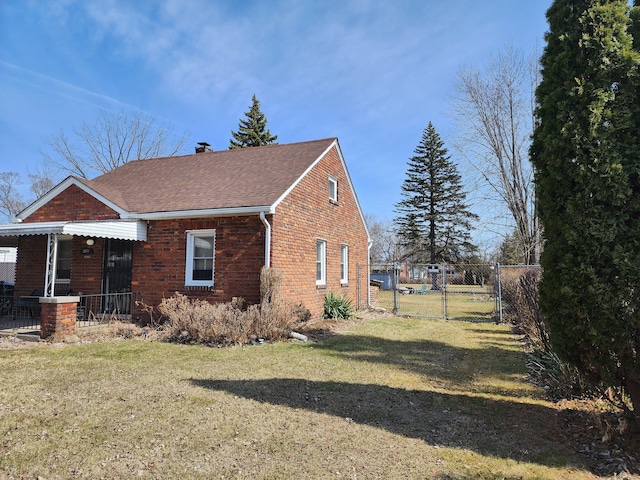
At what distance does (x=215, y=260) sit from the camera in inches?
399

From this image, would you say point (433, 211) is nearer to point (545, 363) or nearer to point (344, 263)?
point (344, 263)

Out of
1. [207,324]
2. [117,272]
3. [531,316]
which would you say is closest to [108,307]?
[117,272]

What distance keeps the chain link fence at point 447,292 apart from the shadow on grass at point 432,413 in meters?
7.73

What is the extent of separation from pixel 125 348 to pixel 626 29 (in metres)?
9.57

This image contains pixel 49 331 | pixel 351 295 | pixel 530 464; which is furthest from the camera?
pixel 351 295

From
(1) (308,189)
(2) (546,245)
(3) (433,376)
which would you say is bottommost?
(3) (433,376)

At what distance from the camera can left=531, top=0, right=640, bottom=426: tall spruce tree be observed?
3629 mm

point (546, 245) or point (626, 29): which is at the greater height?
point (626, 29)

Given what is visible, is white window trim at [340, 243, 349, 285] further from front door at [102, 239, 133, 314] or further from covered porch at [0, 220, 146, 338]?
front door at [102, 239, 133, 314]

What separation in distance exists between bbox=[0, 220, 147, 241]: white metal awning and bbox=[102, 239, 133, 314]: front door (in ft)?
2.90

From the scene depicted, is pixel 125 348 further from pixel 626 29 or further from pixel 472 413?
pixel 626 29

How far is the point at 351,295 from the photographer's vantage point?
50.9 ft

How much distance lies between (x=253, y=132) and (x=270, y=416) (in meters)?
36.0

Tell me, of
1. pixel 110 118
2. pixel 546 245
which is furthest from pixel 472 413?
pixel 110 118
